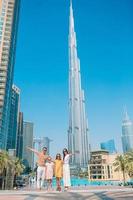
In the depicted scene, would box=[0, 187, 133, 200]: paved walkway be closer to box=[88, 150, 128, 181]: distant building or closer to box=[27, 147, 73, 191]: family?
box=[27, 147, 73, 191]: family

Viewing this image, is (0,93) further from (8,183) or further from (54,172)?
(54,172)

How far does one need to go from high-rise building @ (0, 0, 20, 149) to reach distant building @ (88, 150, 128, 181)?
4690 centimetres

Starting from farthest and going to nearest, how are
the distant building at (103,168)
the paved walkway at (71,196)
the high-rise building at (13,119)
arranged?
the high-rise building at (13,119)
the distant building at (103,168)
the paved walkway at (71,196)

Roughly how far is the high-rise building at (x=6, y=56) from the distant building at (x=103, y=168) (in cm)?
4690

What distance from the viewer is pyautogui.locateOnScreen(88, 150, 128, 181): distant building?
13788 cm

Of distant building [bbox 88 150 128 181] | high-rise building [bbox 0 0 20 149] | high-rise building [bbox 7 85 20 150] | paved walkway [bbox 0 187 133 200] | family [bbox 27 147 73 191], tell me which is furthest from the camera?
high-rise building [bbox 7 85 20 150]

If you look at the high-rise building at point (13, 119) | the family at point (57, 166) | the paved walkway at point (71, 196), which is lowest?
the paved walkway at point (71, 196)

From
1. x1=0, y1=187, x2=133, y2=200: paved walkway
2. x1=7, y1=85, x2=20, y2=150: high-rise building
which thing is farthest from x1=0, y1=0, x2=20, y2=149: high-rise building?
x1=0, y1=187, x2=133, y2=200: paved walkway

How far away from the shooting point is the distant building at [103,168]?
137875mm

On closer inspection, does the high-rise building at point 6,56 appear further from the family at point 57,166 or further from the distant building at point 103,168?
the family at point 57,166

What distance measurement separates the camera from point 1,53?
132 m

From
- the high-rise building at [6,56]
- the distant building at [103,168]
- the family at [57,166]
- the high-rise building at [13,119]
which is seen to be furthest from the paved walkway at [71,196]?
the high-rise building at [13,119]

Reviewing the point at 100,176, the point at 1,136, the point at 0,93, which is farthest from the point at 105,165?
the point at 0,93

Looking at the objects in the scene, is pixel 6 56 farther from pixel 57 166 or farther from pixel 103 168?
pixel 57 166
